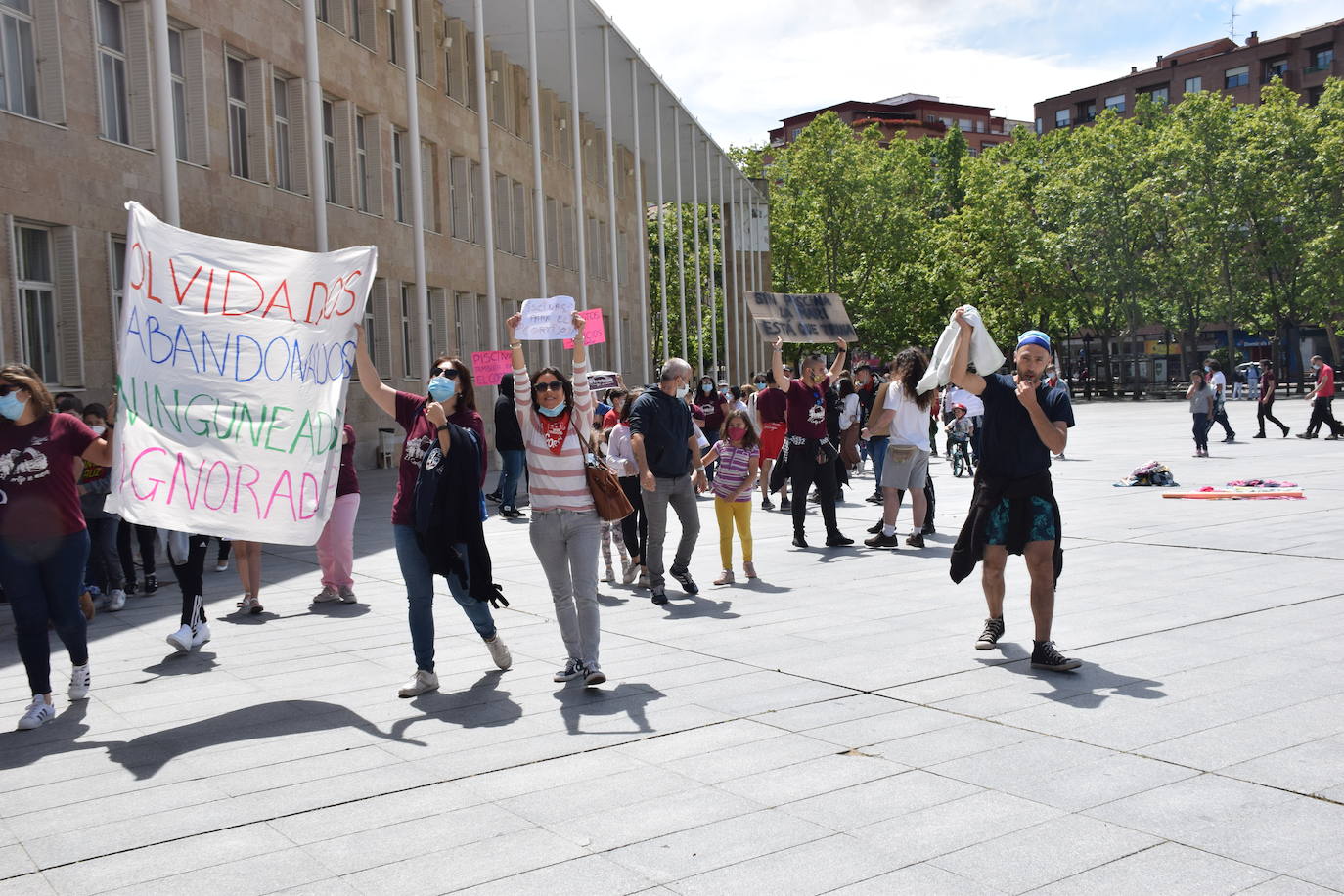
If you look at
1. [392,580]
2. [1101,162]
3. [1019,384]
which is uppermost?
[1101,162]

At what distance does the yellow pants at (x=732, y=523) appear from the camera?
1121cm

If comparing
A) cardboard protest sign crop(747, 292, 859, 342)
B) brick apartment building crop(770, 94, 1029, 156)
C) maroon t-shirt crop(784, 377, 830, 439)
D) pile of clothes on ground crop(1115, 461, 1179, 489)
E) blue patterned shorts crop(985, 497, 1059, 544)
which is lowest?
pile of clothes on ground crop(1115, 461, 1179, 489)

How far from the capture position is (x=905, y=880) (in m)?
4.22

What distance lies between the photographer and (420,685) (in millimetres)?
7188

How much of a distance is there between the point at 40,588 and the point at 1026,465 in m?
5.37

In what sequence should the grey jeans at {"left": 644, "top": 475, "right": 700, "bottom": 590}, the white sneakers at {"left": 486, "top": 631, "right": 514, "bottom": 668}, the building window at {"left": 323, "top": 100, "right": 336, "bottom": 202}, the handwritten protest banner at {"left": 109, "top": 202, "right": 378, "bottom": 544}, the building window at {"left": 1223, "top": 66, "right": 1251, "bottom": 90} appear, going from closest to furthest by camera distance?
the handwritten protest banner at {"left": 109, "top": 202, "right": 378, "bottom": 544}
the white sneakers at {"left": 486, "top": 631, "right": 514, "bottom": 668}
the grey jeans at {"left": 644, "top": 475, "right": 700, "bottom": 590}
the building window at {"left": 323, "top": 100, "right": 336, "bottom": 202}
the building window at {"left": 1223, "top": 66, "right": 1251, "bottom": 90}

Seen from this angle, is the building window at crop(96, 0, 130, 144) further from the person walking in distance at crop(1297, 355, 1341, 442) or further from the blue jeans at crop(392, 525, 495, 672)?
the person walking in distance at crop(1297, 355, 1341, 442)

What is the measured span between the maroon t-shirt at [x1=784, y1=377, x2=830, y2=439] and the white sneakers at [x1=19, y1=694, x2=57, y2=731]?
26.9ft

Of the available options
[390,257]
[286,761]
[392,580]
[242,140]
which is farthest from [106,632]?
[390,257]

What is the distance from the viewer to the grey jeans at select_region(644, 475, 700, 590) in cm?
1035

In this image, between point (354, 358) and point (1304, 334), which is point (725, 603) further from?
point (1304, 334)

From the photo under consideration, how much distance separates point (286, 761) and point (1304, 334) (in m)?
Result: 88.4

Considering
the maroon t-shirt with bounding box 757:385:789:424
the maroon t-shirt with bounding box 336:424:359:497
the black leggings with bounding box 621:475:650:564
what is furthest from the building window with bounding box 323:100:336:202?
the black leggings with bounding box 621:475:650:564

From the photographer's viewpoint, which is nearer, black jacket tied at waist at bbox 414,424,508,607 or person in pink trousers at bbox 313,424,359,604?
black jacket tied at waist at bbox 414,424,508,607
